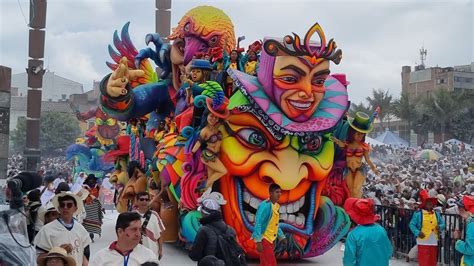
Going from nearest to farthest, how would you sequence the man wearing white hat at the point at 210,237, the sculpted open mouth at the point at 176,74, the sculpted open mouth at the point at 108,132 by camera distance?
1. the man wearing white hat at the point at 210,237
2. the sculpted open mouth at the point at 176,74
3. the sculpted open mouth at the point at 108,132

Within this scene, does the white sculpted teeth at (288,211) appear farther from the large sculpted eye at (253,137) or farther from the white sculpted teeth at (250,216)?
the large sculpted eye at (253,137)

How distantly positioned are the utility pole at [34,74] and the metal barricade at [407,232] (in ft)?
38.2

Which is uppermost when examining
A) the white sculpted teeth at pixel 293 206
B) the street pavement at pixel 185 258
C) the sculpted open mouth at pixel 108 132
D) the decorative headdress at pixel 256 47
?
the decorative headdress at pixel 256 47

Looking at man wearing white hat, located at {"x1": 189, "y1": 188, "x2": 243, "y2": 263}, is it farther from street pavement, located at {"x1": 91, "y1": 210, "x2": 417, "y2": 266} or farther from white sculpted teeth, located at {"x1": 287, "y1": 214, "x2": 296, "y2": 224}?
street pavement, located at {"x1": 91, "y1": 210, "x2": 417, "y2": 266}

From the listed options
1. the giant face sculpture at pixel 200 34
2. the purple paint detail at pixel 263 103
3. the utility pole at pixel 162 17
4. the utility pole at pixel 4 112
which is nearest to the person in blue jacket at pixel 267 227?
the purple paint detail at pixel 263 103

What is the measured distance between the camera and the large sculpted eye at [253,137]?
33.2 ft

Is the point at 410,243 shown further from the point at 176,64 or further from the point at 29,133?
the point at 29,133

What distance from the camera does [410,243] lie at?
1128 centimetres

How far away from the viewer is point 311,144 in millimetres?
10305

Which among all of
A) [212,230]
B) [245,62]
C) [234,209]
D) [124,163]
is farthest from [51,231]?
[124,163]

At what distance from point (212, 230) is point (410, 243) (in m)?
6.39

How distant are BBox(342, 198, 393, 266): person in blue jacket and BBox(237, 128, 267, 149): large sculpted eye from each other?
413 centimetres

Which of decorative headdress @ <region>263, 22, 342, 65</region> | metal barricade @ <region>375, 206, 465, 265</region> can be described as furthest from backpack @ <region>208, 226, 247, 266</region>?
metal barricade @ <region>375, 206, 465, 265</region>

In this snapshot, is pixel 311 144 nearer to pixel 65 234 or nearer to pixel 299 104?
pixel 299 104
